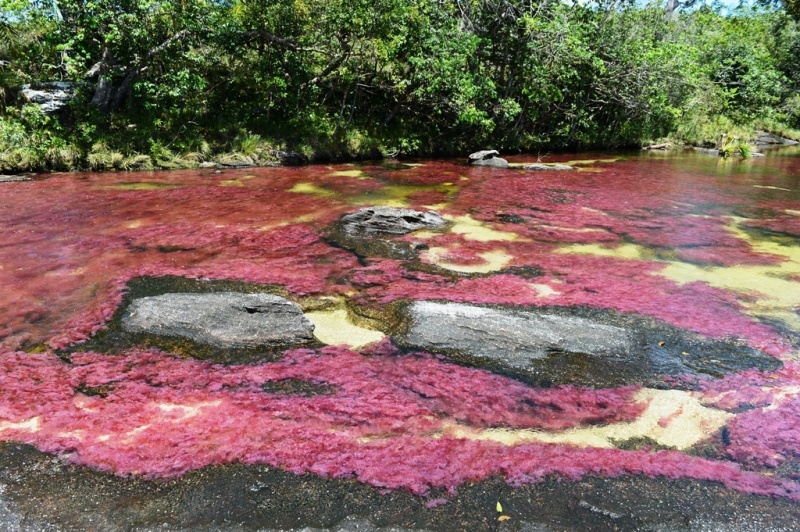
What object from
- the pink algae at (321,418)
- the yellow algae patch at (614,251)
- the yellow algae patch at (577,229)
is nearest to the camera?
the pink algae at (321,418)

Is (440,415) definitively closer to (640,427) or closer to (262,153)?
(640,427)

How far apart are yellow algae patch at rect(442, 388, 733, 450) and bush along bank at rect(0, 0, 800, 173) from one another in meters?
12.0

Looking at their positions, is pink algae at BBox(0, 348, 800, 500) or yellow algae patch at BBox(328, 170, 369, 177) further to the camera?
yellow algae patch at BBox(328, 170, 369, 177)

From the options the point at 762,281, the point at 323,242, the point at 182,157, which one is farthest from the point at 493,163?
the point at 762,281

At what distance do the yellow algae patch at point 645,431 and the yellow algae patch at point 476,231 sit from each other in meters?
3.93

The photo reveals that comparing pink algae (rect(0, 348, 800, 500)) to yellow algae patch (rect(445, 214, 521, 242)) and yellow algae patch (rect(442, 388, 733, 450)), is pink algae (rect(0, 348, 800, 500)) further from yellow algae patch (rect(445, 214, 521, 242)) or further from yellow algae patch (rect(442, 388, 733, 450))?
yellow algae patch (rect(445, 214, 521, 242))

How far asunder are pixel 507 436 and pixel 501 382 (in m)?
0.56

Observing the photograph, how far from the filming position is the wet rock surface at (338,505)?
2270mm

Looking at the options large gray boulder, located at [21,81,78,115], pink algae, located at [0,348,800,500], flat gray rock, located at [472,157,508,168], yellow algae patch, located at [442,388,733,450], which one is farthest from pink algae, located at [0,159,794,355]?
flat gray rock, located at [472,157,508,168]

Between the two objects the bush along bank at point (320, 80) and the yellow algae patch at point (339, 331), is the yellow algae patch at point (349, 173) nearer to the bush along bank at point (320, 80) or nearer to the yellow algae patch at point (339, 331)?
the bush along bank at point (320, 80)

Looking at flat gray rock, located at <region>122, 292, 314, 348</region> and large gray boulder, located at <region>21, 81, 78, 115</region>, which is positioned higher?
large gray boulder, located at <region>21, 81, 78, 115</region>

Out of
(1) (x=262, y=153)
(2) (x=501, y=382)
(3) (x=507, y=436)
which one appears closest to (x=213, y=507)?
(3) (x=507, y=436)

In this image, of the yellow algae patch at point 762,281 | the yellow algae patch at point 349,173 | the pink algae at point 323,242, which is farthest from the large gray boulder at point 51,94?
the yellow algae patch at point 762,281

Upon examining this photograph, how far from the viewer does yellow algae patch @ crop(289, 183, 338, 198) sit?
982 centimetres
